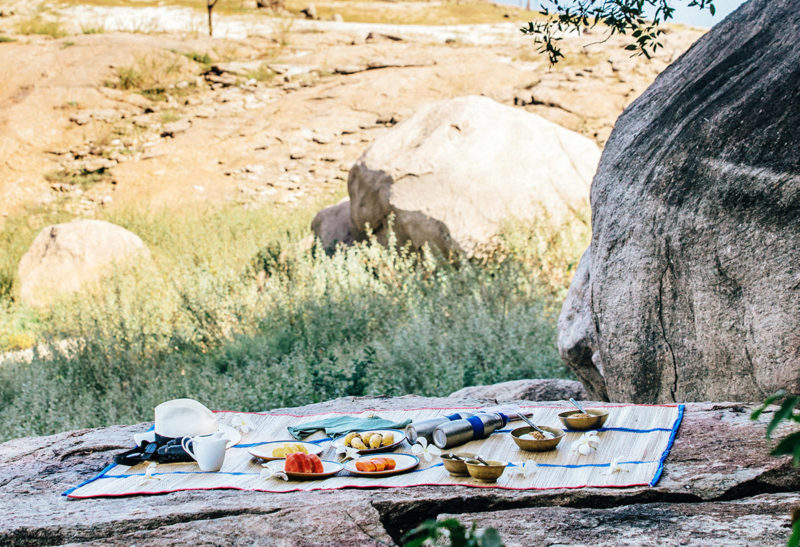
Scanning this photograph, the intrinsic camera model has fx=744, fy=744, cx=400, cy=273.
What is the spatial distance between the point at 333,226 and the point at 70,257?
130 inches

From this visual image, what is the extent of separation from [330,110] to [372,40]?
4.61 meters

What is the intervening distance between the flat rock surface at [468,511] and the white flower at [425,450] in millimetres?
277

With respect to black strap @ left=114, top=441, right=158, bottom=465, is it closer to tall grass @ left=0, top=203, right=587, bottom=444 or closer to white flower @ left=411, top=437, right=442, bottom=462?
white flower @ left=411, top=437, right=442, bottom=462

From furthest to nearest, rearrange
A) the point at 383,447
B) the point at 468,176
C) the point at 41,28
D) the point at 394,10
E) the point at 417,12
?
the point at 394,10, the point at 417,12, the point at 41,28, the point at 468,176, the point at 383,447

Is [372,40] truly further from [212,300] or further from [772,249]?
[772,249]

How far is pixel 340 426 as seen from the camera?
302 cm

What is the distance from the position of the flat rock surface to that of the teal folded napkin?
627 millimetres

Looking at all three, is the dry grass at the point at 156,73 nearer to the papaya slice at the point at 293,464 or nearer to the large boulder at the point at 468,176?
the large boulder at the point at 468,176

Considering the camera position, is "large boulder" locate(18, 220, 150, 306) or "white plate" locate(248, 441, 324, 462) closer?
"white plate" locate(248, 441, 324, 462)

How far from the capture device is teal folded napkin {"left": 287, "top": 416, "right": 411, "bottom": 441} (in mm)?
2980

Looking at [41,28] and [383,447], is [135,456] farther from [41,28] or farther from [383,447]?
[41,28]

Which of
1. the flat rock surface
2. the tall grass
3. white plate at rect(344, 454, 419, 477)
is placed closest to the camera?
the flat rock surface

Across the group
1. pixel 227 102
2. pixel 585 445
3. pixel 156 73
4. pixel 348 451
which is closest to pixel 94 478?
pixel 348 451

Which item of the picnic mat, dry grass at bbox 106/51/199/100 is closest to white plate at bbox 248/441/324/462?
the picnic mat
